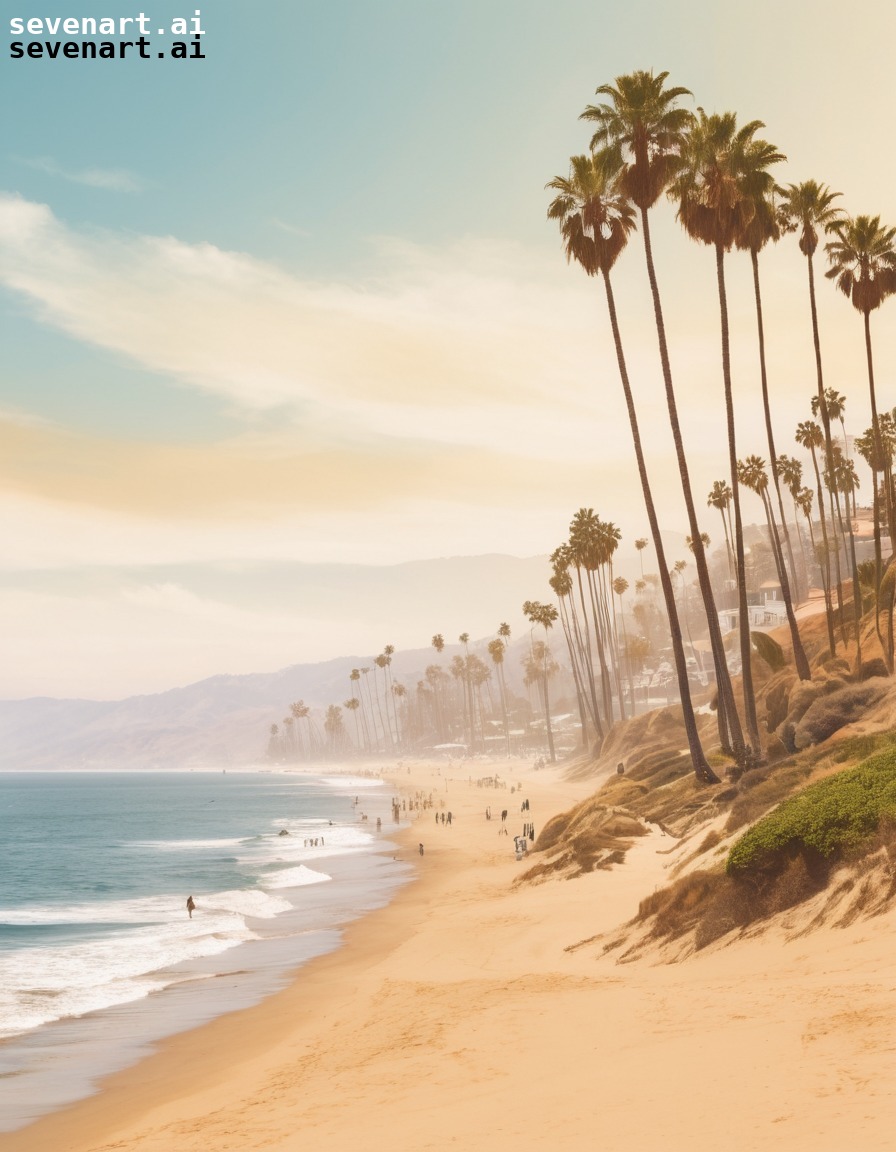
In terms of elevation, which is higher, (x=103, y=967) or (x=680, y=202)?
(x=680, y=202)

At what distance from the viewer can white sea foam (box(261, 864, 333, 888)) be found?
53.5m

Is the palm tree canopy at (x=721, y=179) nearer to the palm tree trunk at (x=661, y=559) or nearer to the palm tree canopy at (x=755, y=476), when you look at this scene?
the palm tree trunk at (x=661, y=559)

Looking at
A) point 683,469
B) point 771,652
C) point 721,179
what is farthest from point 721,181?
point 771,652

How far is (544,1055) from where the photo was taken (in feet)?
44.4

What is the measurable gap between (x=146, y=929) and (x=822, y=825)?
33030 millimetres

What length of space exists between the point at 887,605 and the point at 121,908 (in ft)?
145

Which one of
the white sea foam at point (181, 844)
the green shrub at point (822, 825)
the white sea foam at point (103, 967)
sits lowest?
the white sea foam at point (181, 844)

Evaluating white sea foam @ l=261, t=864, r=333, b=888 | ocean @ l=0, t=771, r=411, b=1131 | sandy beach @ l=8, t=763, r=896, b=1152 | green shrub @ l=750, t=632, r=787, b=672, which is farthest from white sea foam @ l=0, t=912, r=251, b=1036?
green shrub @ l=750, t=632, r=787, b=672

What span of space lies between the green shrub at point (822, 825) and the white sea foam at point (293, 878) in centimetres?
3825

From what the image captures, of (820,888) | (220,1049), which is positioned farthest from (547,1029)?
(220,1049)

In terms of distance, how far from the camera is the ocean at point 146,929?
78.2 ft

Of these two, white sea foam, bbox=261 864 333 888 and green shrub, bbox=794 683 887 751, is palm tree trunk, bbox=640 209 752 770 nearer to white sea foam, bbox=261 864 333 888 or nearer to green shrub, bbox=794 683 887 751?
green shrub, bbox=794 683 887 751

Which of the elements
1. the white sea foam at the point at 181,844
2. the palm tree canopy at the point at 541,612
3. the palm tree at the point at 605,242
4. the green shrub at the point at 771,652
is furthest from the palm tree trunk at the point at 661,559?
the palm tree canopy at the point at 541,612

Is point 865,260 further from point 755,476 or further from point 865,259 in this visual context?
point 755,476
